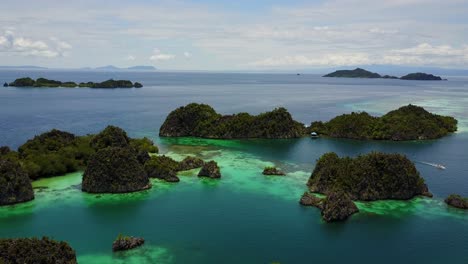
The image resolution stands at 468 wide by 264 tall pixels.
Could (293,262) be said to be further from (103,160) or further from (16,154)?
(16,154)

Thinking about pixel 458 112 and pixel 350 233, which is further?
pixel 458 112

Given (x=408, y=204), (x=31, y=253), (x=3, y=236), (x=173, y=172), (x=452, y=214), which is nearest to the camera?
(x=31, y=253)

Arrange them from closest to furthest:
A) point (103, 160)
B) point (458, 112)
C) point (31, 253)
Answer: point (31, 253) → point (103, 160) → point (458, 112)

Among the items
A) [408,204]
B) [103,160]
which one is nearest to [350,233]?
[408,204]

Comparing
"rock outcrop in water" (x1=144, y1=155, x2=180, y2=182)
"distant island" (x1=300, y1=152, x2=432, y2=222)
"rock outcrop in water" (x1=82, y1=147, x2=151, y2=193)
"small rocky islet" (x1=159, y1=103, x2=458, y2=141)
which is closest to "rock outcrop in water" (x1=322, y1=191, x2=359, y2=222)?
"distant island" (x1=300, y1=152, x2=432, y2=222)

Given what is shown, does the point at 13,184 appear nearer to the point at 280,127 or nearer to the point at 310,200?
the point at 310,200

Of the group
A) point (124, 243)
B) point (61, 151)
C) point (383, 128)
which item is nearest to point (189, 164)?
point (61, 151)

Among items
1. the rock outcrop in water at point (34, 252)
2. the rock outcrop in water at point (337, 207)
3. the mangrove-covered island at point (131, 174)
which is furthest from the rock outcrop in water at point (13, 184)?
the rock outcrop in water at point (337, 207)
